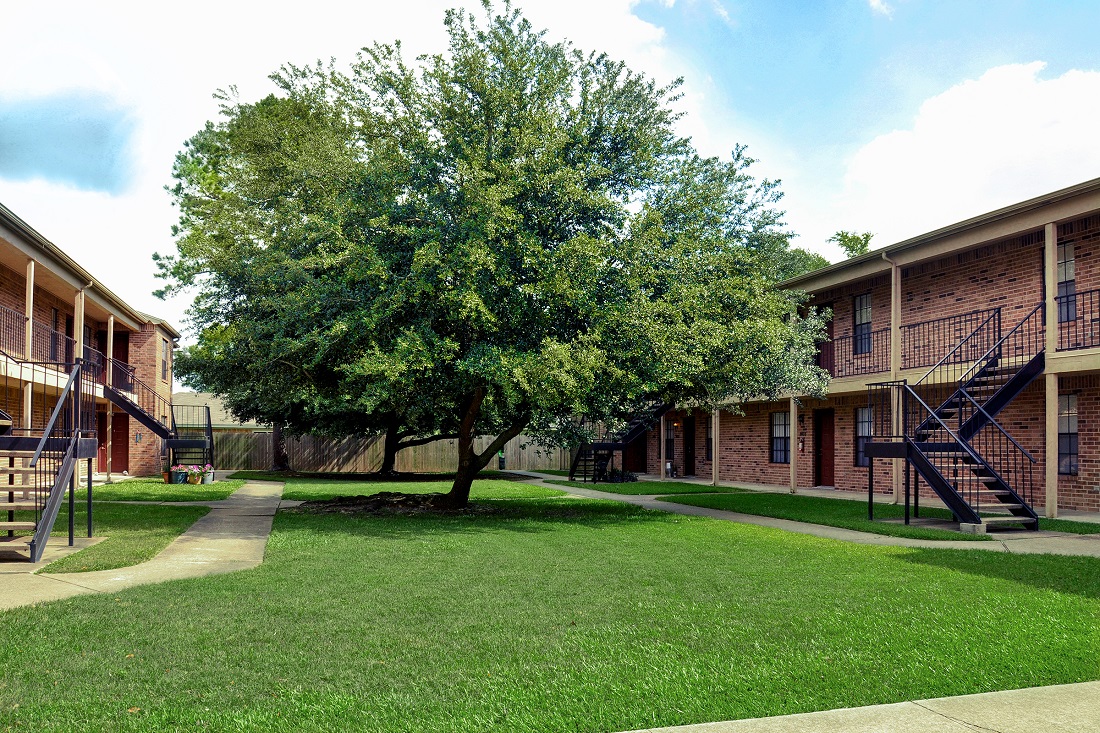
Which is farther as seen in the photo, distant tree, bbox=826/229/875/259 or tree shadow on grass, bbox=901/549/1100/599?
distant tree, bbox=826/229/875/259

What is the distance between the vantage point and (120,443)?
2983cm

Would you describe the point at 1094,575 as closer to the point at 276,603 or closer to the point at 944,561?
the point at 944,561

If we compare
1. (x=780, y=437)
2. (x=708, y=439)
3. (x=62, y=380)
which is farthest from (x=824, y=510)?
(x=62, y=380)

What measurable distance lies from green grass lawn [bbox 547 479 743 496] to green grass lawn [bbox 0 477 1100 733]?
1200cm

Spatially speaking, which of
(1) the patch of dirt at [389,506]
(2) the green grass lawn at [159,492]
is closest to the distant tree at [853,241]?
(2) the green grass lawn at [159,492]

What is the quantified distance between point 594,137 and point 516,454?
24.1 metres

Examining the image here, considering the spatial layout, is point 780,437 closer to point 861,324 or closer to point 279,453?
point 861,324

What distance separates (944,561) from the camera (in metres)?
9.31

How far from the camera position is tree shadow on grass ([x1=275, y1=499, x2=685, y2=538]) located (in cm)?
1264

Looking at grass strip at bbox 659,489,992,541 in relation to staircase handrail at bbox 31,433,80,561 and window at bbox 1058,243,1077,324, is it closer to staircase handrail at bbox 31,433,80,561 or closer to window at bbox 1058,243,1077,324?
window at bbox 1058,243,1077,324

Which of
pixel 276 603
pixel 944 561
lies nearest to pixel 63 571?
pixel 276 603

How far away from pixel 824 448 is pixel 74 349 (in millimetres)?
19750

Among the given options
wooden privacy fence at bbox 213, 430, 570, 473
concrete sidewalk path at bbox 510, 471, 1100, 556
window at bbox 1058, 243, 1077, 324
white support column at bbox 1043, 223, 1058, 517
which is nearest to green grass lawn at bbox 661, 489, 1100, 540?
concrete sidewalk path at bbox 510, 471, 1100, 556

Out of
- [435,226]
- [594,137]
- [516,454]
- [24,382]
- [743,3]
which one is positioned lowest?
[516,454]
